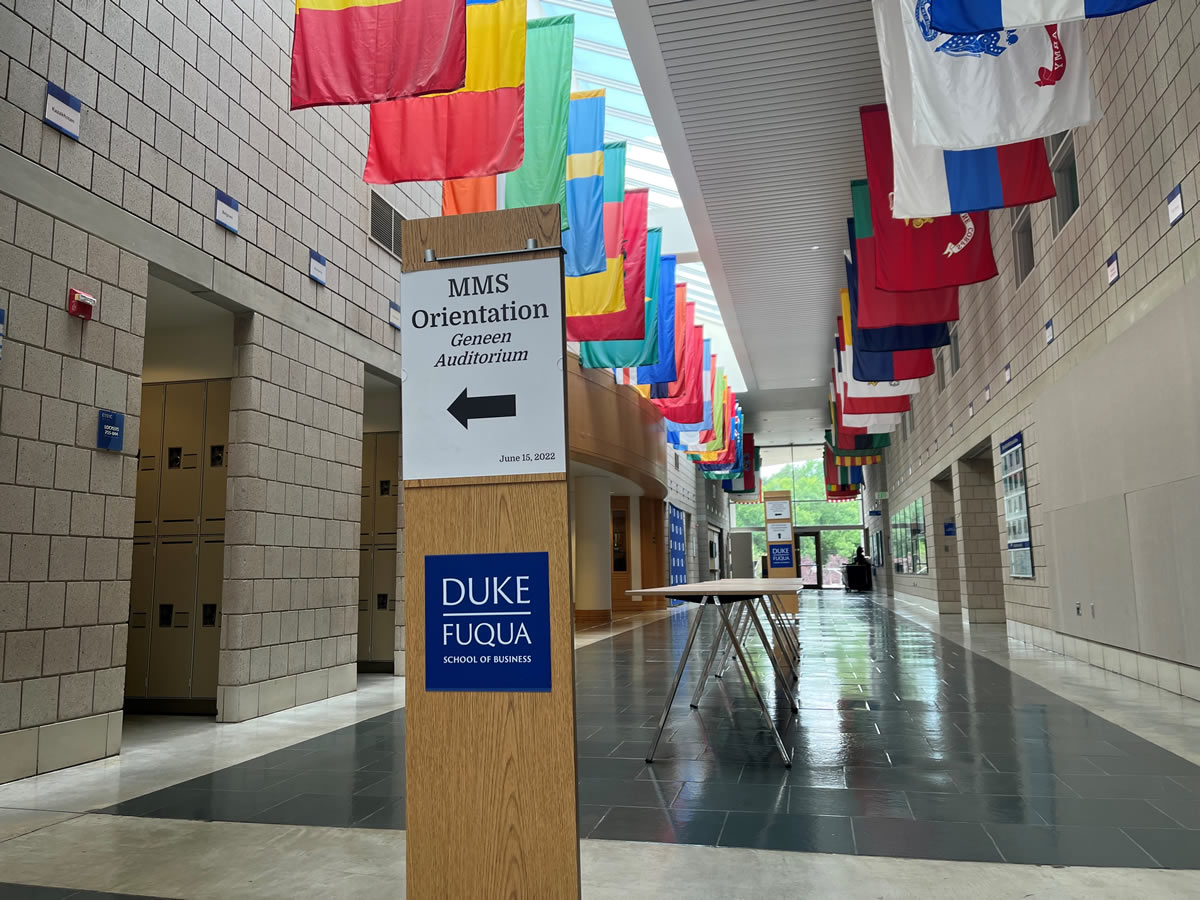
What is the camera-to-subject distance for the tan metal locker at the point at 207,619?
6.79 m

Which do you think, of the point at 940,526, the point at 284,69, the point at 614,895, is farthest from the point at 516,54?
the point at 940,526

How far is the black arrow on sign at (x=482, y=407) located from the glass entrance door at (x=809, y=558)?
33.4 m

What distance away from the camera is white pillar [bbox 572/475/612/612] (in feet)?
55.3

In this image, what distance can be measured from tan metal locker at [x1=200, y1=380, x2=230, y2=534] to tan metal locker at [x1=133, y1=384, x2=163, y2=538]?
479 millimetres

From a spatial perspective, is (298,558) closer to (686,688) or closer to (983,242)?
(686,688)

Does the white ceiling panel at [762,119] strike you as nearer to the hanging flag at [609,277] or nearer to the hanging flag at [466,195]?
the hanging flag at [609,277]

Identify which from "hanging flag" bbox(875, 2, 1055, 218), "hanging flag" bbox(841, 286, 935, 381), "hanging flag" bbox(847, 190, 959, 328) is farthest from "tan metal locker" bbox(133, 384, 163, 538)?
"hanging flag" bbox(841, 286, 935, 381)

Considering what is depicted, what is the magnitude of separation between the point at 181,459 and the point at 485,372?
596 centimetres

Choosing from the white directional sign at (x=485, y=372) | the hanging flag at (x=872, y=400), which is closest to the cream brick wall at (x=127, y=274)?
the white directional sign at (x=485, y=372)

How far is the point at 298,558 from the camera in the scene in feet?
22.7

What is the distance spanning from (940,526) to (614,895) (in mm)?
15684

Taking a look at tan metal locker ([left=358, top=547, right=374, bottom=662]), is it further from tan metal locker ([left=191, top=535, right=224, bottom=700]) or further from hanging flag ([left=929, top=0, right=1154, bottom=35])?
hanging flag ([left=929, top=0, right=1154, bottom=35])

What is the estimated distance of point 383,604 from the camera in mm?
9430

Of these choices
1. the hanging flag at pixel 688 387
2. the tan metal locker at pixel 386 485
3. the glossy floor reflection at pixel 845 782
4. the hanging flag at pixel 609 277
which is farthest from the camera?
the hanging flag at pixel 688 387
